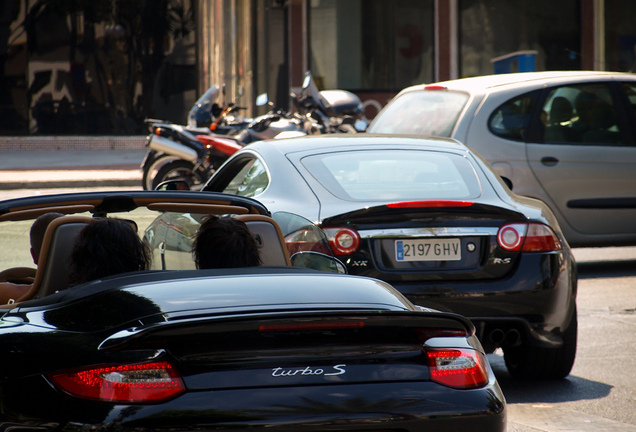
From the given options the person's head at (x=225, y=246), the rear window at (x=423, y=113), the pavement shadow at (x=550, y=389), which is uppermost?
the rear window at (x=423, y=113)

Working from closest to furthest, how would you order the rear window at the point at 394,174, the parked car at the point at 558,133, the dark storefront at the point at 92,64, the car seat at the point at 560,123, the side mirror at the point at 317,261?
the side mirror at the point at 317,261, the rear window at the point at 394,174, the parked car at the point at 558,133, the car seat at the point at 560,123, the dark storefront at the point at 92,64

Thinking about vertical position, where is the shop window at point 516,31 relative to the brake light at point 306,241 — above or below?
above

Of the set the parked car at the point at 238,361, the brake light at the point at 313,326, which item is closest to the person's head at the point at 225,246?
the parked car at the point at 238,361

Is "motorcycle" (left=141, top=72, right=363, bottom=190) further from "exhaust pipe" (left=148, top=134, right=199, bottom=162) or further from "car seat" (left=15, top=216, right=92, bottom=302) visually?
"car seat" (left=15, top=216, right=92, bottom=302)

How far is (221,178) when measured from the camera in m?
6.47

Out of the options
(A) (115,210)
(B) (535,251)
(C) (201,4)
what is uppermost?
(C) (201,4)

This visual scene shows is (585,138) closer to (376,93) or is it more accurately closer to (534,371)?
(534,371)

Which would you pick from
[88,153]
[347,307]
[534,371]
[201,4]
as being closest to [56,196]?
[347,307]

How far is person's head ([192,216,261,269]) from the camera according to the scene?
11.1ft

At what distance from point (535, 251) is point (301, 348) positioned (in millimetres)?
2911

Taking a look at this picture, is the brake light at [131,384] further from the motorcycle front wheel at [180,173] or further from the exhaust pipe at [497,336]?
the motorcycle front wheel at [180,173]

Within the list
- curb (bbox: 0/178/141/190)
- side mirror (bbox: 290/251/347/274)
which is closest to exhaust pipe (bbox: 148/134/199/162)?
curb (bbox: 0/178/141/190)

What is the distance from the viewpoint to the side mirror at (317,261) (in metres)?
4.03

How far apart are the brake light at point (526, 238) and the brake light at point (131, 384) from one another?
3046mm
